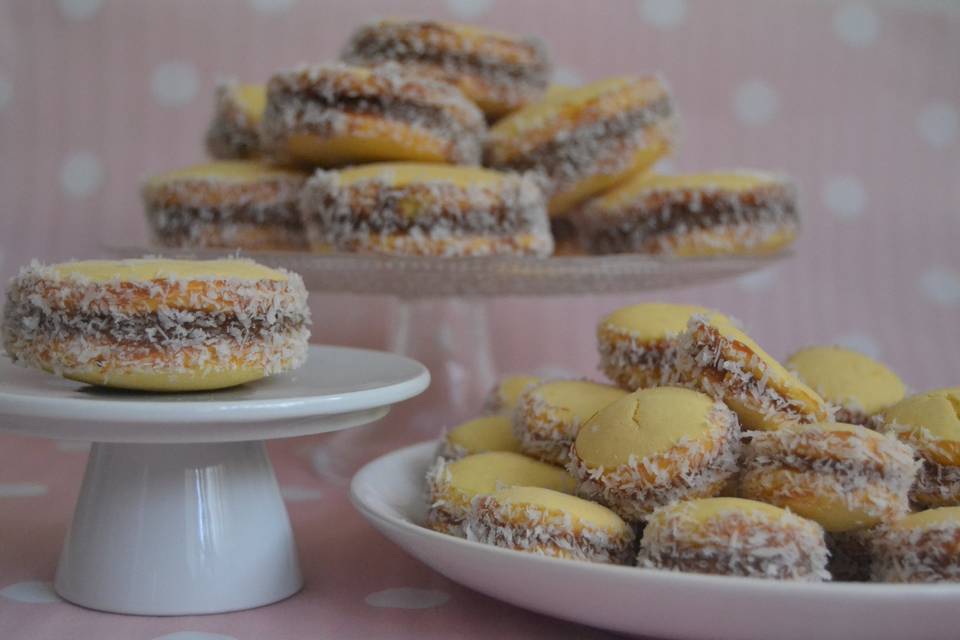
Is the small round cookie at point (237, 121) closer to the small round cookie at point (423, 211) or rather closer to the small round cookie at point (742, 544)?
the small round cookie at point (423, 211)

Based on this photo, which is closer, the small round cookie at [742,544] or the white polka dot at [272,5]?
the small round cookie at [742,544]

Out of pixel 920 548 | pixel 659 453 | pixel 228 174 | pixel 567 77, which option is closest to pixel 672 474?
pixel 659 453

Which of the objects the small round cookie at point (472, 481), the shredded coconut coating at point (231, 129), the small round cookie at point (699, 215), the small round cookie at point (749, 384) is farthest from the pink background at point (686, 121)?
the small round cookie at point (749, 384)

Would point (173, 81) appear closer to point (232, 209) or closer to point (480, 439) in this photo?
point (232, 209)

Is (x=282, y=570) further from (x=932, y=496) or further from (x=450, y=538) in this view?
(x=932, y=496)

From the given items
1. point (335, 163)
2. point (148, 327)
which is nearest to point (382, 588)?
point (148, 327)
